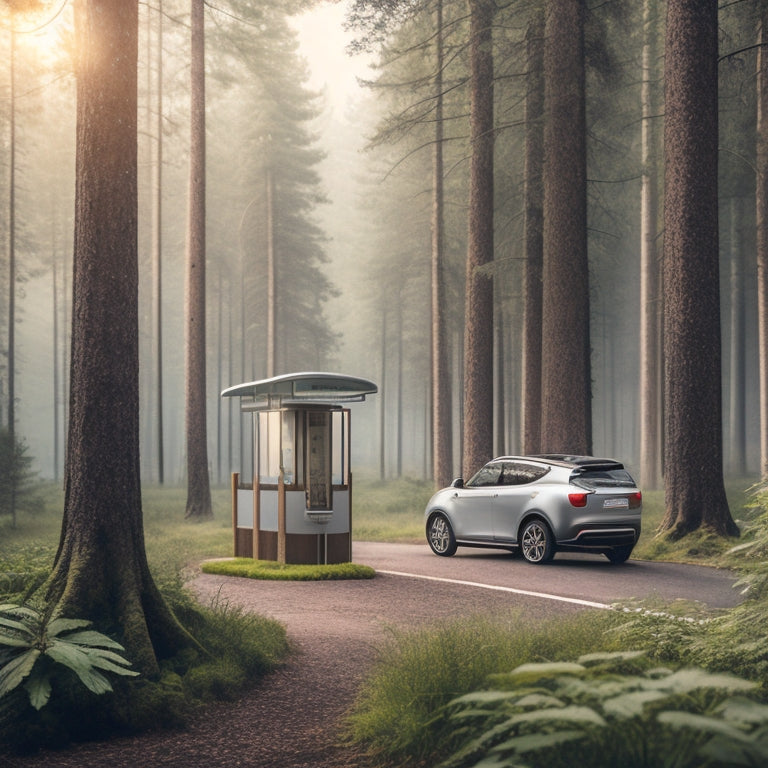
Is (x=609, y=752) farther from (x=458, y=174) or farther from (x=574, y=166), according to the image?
(x=458, y=174)

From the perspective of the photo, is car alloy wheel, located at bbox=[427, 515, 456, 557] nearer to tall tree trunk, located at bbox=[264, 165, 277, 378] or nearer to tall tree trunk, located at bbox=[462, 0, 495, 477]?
tall tree trunk, located at bbox=[462, 0, 495, 477]

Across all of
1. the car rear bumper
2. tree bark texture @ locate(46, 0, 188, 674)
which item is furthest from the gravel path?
the car rear bumper

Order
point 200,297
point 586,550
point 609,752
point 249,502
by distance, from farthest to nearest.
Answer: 1. point 200,297
2. point 249,502
3. point 586,550
4. point 609,752

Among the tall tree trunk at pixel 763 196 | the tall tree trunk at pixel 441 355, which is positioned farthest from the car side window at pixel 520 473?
the tall tree trunk at pixel 441 355

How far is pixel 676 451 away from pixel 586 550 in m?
2.38

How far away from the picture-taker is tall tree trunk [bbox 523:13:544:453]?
71.9 feet

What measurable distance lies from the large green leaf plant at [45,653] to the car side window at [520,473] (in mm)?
9345

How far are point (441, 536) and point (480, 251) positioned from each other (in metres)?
8.60

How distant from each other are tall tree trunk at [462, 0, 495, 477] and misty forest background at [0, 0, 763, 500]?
578mm

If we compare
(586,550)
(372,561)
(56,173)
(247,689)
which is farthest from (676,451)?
(56,173)

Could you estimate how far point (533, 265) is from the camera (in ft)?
73.8

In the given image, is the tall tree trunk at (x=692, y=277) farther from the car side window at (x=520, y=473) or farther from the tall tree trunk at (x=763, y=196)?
the tall tree trunk at (x=763, y=196)

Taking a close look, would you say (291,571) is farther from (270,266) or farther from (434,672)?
(270,266)

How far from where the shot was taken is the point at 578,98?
727 inches
